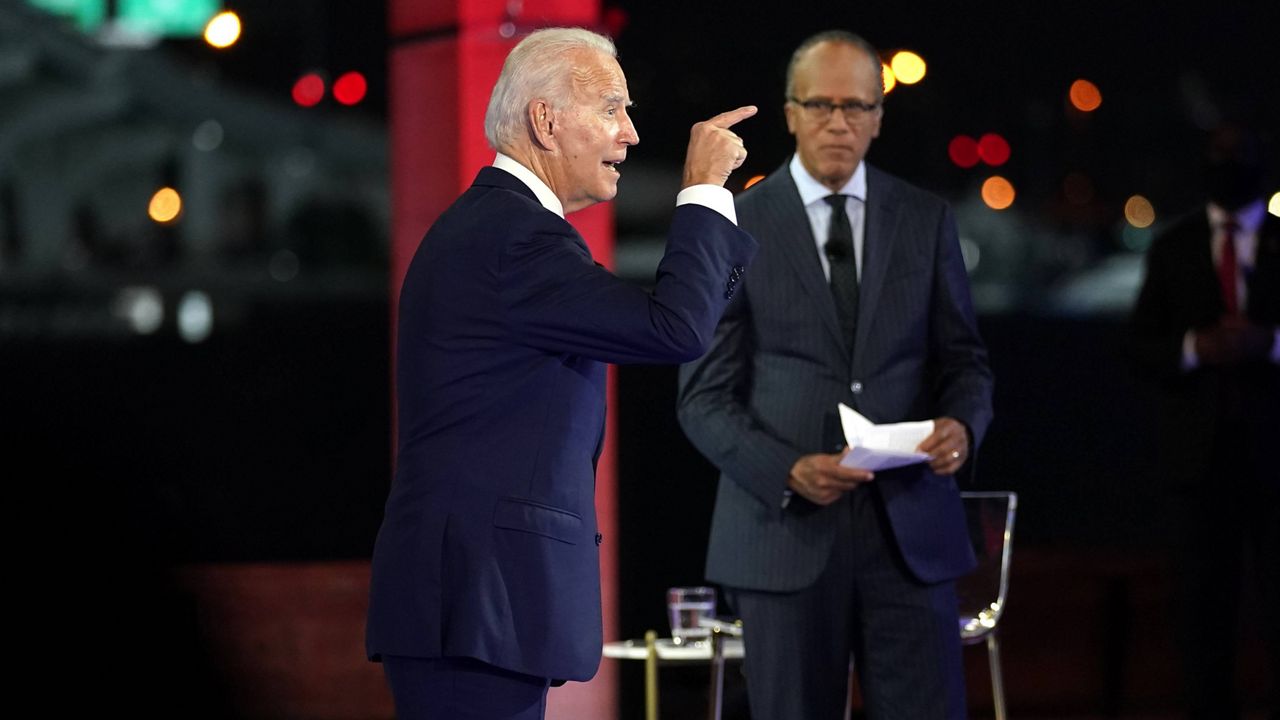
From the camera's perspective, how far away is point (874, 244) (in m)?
2.99

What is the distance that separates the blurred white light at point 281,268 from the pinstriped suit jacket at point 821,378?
4363 cm

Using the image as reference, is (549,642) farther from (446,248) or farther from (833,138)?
(833,138)

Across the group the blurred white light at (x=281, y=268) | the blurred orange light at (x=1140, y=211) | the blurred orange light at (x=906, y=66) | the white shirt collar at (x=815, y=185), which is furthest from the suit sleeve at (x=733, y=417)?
the blurred white light at (x=281, y=268)

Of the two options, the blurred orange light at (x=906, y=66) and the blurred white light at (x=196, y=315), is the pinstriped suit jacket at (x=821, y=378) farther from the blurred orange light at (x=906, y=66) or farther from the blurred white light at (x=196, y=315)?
the blurred white light at (x=196, y=315)

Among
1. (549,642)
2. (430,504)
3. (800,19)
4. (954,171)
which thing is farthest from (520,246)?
(954,171)

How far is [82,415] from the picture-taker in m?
32.5

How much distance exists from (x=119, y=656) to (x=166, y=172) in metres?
44.4

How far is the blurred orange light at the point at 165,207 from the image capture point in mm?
42844

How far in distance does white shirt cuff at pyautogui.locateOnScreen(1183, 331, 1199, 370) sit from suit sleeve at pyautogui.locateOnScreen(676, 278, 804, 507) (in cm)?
176

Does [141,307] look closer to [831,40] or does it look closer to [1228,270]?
[1228,270]

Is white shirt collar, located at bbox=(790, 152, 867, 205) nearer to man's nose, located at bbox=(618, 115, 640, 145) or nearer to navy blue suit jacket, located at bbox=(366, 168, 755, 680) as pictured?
man's nose, located at bbox=(618, 115, 640, 145)

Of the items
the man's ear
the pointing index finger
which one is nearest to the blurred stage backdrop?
the pointing index finger

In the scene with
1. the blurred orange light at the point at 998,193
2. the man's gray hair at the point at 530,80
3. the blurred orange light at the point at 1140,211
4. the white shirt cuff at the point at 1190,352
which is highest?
the blurred orange light at the point at 998,193

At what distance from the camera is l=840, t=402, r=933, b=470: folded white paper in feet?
9.06
